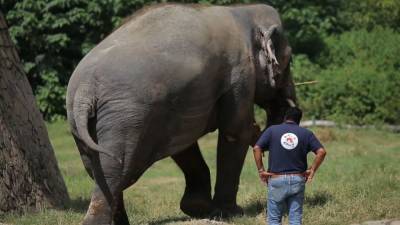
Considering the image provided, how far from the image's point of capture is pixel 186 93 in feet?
25.3

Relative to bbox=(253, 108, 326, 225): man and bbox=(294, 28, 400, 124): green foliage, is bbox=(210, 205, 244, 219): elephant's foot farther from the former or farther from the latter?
bbox=(294, 28, 400, 124): green foliage

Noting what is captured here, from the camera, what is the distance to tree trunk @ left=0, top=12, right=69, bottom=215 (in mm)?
9836

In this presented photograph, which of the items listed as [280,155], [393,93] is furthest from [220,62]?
[393,93]

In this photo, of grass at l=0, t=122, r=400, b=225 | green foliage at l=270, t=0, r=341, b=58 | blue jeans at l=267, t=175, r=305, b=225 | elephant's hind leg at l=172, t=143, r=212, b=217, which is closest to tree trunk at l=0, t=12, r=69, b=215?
grass at l=0, t=122, r=400, b=225

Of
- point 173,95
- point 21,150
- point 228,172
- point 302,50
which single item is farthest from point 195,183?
point 302,50

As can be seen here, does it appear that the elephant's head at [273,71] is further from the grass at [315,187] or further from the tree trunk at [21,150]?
the tree trunk at [21,150]

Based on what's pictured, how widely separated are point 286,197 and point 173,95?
138cm

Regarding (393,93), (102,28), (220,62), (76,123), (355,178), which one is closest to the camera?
(76,123)

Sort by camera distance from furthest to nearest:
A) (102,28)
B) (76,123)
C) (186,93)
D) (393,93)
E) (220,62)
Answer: (102,28) → (393,93) → (220,62) → (186,93) → (76,123)

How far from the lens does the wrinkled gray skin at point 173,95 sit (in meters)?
7.28

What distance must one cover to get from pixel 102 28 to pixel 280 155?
53.3 ft

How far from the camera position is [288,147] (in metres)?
7.20

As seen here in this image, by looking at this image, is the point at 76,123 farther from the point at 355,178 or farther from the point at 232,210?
the point at 355,178

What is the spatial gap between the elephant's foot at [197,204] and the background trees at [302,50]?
12.0 meters
